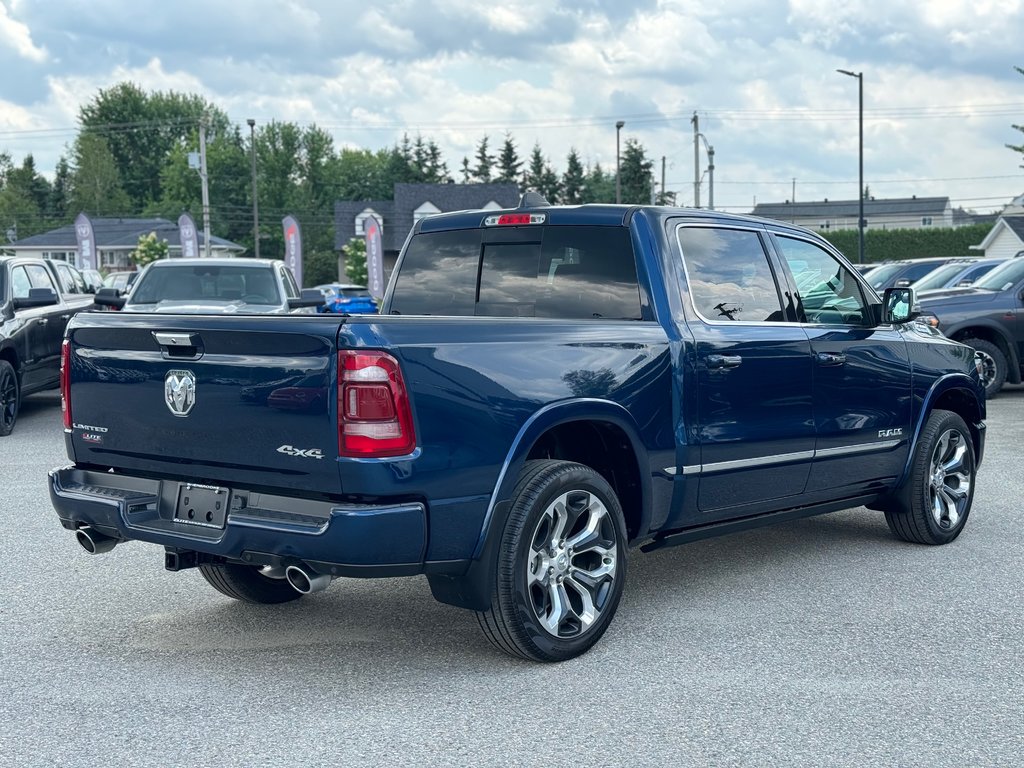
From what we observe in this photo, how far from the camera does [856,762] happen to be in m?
3.86

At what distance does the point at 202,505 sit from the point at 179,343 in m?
0.63

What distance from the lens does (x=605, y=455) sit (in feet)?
17.6

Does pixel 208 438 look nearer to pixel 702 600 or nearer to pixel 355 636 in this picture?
pixel 355 636

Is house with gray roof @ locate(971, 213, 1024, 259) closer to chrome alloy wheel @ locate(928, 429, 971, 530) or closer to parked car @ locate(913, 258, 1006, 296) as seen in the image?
parked car @ locate(913, 258, 1006, 296)

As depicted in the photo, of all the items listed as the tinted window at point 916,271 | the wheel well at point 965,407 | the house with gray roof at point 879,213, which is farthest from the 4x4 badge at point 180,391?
the house with gray roof at point 879,213

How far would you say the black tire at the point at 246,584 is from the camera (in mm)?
5691

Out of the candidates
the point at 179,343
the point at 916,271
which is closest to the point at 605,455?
the point at 179,343

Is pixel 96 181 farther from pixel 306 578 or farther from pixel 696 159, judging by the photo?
pixel 306 578

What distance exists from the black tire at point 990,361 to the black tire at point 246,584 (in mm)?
11817

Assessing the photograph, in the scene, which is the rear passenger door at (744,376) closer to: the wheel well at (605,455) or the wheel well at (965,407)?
the wheel well at (605,455)

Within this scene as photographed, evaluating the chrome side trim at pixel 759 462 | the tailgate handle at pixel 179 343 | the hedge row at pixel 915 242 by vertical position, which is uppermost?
the hedge row at pixel 915 242

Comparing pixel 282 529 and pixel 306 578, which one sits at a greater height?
pixel 282 529

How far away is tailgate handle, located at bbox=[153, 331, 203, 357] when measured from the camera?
4617 mm

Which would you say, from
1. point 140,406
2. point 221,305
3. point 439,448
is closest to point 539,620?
point 439,448
